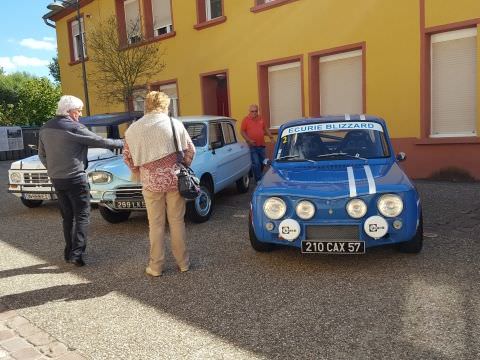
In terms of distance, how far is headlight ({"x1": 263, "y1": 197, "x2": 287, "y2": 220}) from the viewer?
14.9 feet

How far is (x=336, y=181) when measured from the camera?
466 cm

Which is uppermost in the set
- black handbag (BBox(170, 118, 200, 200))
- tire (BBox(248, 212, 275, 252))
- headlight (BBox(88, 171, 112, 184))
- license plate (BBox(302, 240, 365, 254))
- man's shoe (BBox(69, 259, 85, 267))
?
black handbag (BBox(170, 118, 200, 200))

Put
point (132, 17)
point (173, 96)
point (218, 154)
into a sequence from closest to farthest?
point (218, 154), point (173, 96), point (132, 17)

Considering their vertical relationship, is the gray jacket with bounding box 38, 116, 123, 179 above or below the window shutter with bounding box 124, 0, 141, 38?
below

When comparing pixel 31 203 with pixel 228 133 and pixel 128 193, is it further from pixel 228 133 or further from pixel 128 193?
pixel 228 133

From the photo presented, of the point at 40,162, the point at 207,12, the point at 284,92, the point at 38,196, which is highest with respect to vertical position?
the point at 207,12

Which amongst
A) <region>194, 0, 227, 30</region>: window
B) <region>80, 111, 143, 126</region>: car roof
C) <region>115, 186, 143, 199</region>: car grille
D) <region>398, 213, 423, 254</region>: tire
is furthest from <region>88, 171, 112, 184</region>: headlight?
<region>194, 0, 227, 30</region>: window

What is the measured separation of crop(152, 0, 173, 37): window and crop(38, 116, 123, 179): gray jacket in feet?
37.9

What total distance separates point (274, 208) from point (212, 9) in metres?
11.2

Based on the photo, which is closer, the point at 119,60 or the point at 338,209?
the point at 338,209

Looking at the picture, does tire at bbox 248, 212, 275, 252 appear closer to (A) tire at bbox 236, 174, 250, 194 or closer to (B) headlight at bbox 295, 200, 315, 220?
(B) headlight at bbox 295, 200, 315, 220

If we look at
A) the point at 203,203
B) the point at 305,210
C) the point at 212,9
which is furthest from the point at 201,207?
the point at 212,9

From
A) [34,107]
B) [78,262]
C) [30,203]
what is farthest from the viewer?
[34,107]

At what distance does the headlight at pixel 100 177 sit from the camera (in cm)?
669
